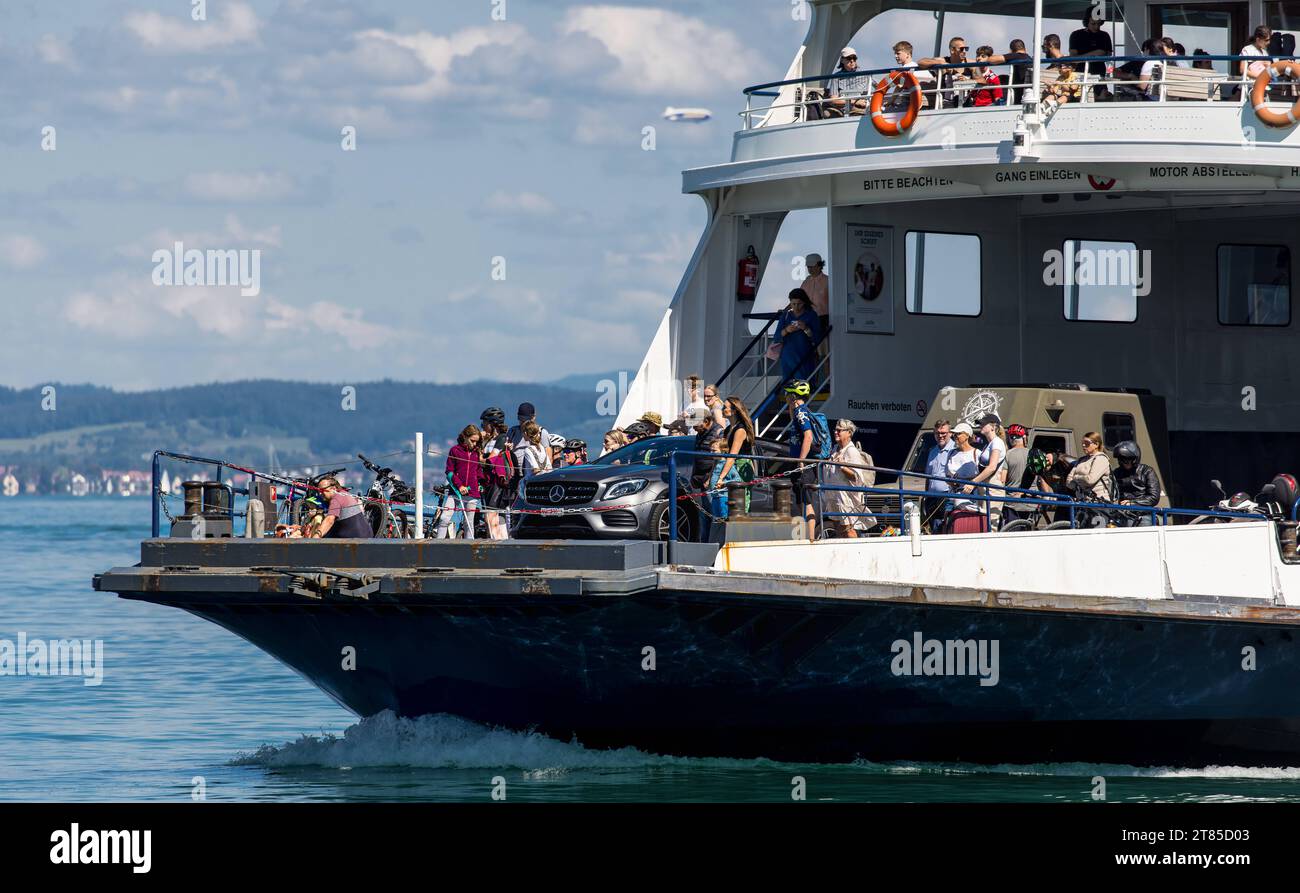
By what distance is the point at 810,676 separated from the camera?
15.3m

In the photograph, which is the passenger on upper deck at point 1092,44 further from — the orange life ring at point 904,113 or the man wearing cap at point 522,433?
the man wearing cap at point 522,433

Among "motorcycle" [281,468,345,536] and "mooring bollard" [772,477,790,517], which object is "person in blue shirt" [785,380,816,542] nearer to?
"mooring bollard" [772,477,790,517]

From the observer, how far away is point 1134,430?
17.8 meters

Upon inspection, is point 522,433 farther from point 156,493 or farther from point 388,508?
point 156,493

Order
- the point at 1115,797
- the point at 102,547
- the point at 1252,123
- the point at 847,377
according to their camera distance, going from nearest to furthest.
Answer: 1. the point at 1115,797
2. the point at 1252,123
3. the point at 847,377
4. the point at 102,547

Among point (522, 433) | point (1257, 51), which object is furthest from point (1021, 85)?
point (522, 433)

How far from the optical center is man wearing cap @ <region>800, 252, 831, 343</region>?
20.1 m

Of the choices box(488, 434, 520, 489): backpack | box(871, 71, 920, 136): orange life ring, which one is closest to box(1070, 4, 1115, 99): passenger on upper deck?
box(871, 71, 920, 136): orange life ring

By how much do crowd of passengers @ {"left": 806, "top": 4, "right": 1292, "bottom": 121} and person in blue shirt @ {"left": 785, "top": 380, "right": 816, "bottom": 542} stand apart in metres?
3.05

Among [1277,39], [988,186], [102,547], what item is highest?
[1277,39]

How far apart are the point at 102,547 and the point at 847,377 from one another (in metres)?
67.6

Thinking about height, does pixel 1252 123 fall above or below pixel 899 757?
above
